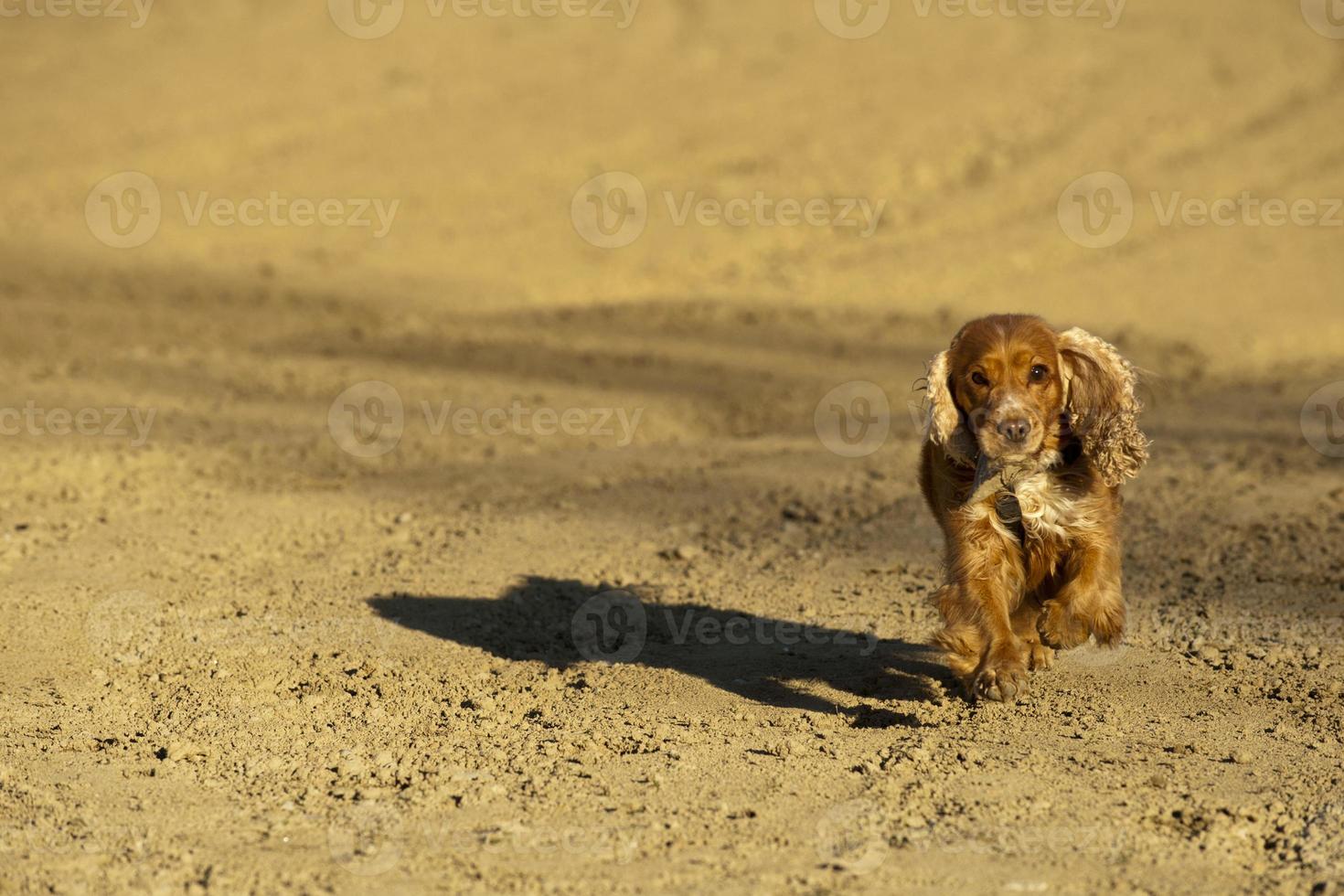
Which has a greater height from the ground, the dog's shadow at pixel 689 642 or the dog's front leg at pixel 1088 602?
the dog's front leg at pixel 1088 602

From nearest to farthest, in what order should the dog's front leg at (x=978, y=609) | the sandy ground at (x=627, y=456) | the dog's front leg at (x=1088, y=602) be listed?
the sandy ground at (x=627, y=456)
the dog's front leg at (x=978, y=609)
the dog's front leg at (x=1088, y=602)

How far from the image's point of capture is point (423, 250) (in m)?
16.2

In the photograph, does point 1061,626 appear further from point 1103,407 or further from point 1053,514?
point 1103,407

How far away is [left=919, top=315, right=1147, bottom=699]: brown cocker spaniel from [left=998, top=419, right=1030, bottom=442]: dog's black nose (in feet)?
0.16

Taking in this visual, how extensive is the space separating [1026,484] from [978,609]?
0.50m

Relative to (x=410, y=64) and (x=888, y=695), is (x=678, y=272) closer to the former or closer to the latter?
(x=410, y=64)

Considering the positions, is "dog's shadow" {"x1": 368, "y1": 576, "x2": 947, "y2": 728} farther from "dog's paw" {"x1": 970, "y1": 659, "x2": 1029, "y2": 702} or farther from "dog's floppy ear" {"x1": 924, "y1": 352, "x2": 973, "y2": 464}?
"dog's floppy ear" {"x1": 924, "y1": 352, "x2": 973, "y2": 464}

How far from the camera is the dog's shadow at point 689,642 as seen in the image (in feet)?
19.2

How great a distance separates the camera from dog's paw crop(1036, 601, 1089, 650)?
5.49 metres

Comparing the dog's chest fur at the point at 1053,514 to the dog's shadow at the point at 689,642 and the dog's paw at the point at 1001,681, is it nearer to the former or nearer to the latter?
the dog's paw at the point at 1001,681

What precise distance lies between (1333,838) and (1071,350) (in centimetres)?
192

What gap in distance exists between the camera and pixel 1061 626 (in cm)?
552

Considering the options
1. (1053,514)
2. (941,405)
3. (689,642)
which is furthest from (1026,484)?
(689,642)

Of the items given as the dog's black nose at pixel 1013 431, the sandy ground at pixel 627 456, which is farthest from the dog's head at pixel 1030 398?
the sandy ground at pixel 627 456
